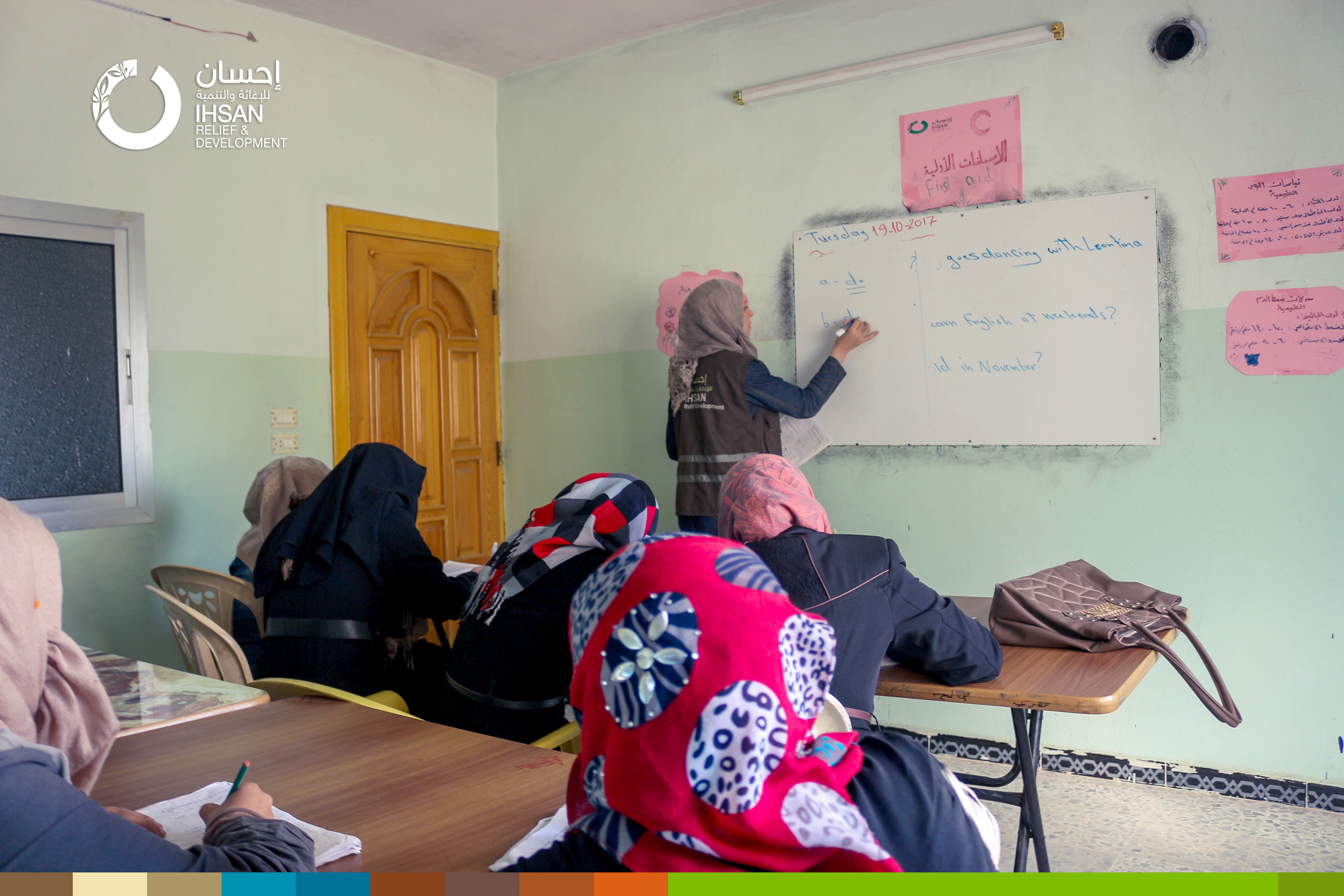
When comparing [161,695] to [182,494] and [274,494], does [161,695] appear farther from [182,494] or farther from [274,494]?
[182,494]

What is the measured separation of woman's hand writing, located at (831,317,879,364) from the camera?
342cm

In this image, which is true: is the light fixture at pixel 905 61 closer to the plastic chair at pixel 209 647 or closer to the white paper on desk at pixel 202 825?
the plastic chair at pixel 209 647

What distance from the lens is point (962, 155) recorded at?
3256mm

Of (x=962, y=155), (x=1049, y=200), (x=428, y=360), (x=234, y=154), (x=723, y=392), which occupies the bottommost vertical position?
(x=723, y=392)

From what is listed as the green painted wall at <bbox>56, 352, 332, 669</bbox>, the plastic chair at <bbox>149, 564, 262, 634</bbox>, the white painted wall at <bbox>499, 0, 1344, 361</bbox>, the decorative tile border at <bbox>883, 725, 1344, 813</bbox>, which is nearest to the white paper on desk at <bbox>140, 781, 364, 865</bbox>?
the plastic chair at <bbox>149, 564, 262, 634</bbox>

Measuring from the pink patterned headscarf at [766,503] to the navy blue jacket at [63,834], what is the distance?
115cm

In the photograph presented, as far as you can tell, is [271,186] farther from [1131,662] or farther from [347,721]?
[1131,662]

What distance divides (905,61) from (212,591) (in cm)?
290

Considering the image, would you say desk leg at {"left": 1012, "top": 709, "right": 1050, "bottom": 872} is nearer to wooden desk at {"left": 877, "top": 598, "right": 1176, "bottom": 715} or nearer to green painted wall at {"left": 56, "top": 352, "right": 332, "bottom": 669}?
wooden desk at {"left": 877, "top": 598, "right": 1176, "bottom": 715}

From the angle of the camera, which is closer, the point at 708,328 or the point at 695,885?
the point at 695,885

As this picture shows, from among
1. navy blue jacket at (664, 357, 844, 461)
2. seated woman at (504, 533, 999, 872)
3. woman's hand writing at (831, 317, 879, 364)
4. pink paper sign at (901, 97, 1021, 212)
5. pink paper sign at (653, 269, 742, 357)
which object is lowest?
seated woman at (504, 533, 999, 872)

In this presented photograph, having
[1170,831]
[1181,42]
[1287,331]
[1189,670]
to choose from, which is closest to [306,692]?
[1189,670]

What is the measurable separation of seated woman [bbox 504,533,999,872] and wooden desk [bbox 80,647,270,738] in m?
0.99

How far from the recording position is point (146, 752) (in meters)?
1.43
